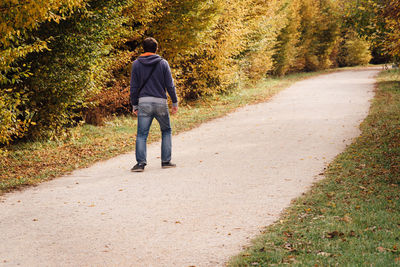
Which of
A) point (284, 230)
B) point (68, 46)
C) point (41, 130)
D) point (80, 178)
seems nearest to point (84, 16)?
point (68, 46)

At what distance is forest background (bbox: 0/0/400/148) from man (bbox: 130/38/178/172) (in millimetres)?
1782

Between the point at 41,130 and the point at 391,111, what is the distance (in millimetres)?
10422

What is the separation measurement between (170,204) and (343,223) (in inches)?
90.8

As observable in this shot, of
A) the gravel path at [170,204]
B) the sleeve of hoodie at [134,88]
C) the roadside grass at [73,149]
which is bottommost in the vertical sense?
the roadside grass at [73,149]

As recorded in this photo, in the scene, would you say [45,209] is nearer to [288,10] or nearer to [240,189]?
[240,189]

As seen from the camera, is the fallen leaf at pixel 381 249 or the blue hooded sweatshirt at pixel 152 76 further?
the blue hooded sweatshirt at pixel 152 76

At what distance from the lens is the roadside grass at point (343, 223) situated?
13.7 ft

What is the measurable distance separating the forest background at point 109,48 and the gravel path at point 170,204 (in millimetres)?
2445

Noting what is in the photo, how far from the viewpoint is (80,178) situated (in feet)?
25.9

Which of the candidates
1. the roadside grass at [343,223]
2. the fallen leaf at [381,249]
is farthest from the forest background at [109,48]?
the fallen leaf at [381,249]

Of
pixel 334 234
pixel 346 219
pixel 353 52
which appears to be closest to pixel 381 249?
pixel 334 234

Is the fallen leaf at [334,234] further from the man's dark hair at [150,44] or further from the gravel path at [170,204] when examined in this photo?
the man's dark hair at [150,44]

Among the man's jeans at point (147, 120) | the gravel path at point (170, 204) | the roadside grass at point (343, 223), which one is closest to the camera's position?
the roadside grass at point (343, 223)

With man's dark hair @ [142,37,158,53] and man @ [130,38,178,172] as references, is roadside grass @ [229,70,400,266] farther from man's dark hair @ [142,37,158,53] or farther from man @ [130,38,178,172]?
man's dark hair @ [142,37,158,53]
